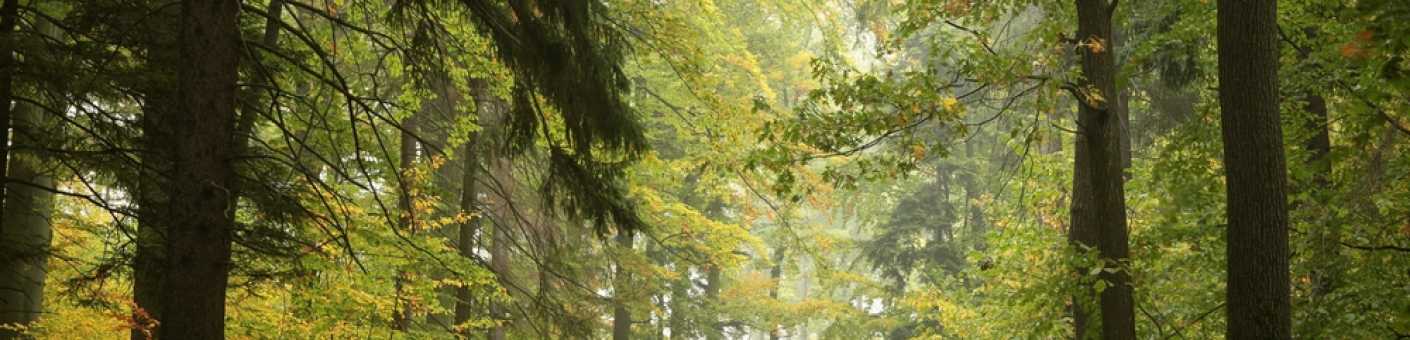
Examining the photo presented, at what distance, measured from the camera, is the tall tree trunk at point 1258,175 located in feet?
19.7

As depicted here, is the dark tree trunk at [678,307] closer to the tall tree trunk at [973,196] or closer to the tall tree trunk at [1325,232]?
the tall tree trunk at [973,196]

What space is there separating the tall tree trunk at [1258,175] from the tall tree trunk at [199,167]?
223 inches

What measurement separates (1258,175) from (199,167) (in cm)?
594

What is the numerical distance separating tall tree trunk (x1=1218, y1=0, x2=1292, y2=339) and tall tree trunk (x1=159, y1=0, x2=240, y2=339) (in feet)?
18.6

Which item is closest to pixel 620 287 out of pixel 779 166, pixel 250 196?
pixel 779 166

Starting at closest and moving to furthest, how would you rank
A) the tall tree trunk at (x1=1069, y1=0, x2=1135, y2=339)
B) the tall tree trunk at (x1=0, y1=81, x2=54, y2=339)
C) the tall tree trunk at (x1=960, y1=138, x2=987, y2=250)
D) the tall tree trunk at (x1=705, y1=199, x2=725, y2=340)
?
1. the tall tree trunk at (x1=1069, y1=0, x2=1135, y2=339)
2. the tall tree trunk at (x1=0, y1=81, x2=54, y2=339)
3. the tall tree trunk at (x1=705, y1=199, x2=725, y2=340)
4. the tall tree trunk at (x1=960, y1=138, x2=987, y2=250)

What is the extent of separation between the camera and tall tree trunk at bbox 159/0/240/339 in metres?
5.21

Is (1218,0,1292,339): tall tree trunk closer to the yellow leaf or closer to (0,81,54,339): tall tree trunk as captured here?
the yellow leaf

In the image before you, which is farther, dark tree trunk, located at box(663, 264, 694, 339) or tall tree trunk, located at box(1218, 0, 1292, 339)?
dark tree trunk, located at box(663, 264, 694, 339)

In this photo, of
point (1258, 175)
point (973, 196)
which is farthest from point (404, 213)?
point (973, 196)

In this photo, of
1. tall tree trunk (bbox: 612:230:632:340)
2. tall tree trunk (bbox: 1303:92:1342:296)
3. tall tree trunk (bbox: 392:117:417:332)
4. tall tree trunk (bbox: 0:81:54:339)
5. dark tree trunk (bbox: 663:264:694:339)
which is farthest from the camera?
dark tree trunk (bbox: 663:264:694:339)

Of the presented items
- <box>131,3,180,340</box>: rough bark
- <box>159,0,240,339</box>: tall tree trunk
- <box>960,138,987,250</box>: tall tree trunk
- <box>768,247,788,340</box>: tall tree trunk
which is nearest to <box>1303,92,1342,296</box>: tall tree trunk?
<box>159,0,240,339</box>: tall tree trunk

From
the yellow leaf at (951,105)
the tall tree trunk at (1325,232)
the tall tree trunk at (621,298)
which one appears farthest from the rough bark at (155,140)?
the tall tree trunk at (1325,232)

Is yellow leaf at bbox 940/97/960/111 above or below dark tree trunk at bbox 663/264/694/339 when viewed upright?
above
